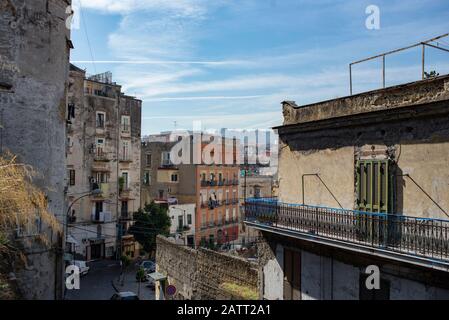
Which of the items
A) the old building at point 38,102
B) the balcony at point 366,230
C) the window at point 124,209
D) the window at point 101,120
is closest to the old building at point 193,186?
the window at point 124,209

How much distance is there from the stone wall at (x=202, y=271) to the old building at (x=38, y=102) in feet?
23.0

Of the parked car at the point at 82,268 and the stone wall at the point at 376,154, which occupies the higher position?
the stone wall at the point at 376,154

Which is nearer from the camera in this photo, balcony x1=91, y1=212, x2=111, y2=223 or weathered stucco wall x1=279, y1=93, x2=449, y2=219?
weathered stucco wall x1=279, y1=93, x2=449, y2=219

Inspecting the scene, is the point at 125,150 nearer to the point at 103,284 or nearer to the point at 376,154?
→ the point at 103,284

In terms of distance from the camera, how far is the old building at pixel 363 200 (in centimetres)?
1026

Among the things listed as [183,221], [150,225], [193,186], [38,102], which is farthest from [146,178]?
[38,102]

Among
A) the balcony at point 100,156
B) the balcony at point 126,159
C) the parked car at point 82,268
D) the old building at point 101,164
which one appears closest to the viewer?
the parked car at point 82,268

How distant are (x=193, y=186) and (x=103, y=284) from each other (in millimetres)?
18436

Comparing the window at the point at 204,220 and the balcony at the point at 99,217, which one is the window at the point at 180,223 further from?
the balcony at the point at 99,217

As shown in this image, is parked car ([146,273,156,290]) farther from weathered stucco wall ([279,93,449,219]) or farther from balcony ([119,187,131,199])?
weathered stucco wall ([279,93,449,219])

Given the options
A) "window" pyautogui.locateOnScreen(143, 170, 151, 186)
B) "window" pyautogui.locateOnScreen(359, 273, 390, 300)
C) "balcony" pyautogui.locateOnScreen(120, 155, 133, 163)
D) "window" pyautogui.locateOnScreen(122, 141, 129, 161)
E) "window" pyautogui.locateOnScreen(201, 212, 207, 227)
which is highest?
"window" pyautogui.locateOnScreen(122, 141, 129, 161)

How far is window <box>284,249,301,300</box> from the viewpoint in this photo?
47.9ft

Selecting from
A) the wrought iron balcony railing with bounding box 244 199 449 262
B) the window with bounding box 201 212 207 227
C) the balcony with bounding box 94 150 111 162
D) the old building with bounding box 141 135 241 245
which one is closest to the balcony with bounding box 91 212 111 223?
the balcony with bounding box 94 150 111 162

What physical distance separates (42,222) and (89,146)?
20.9 m
